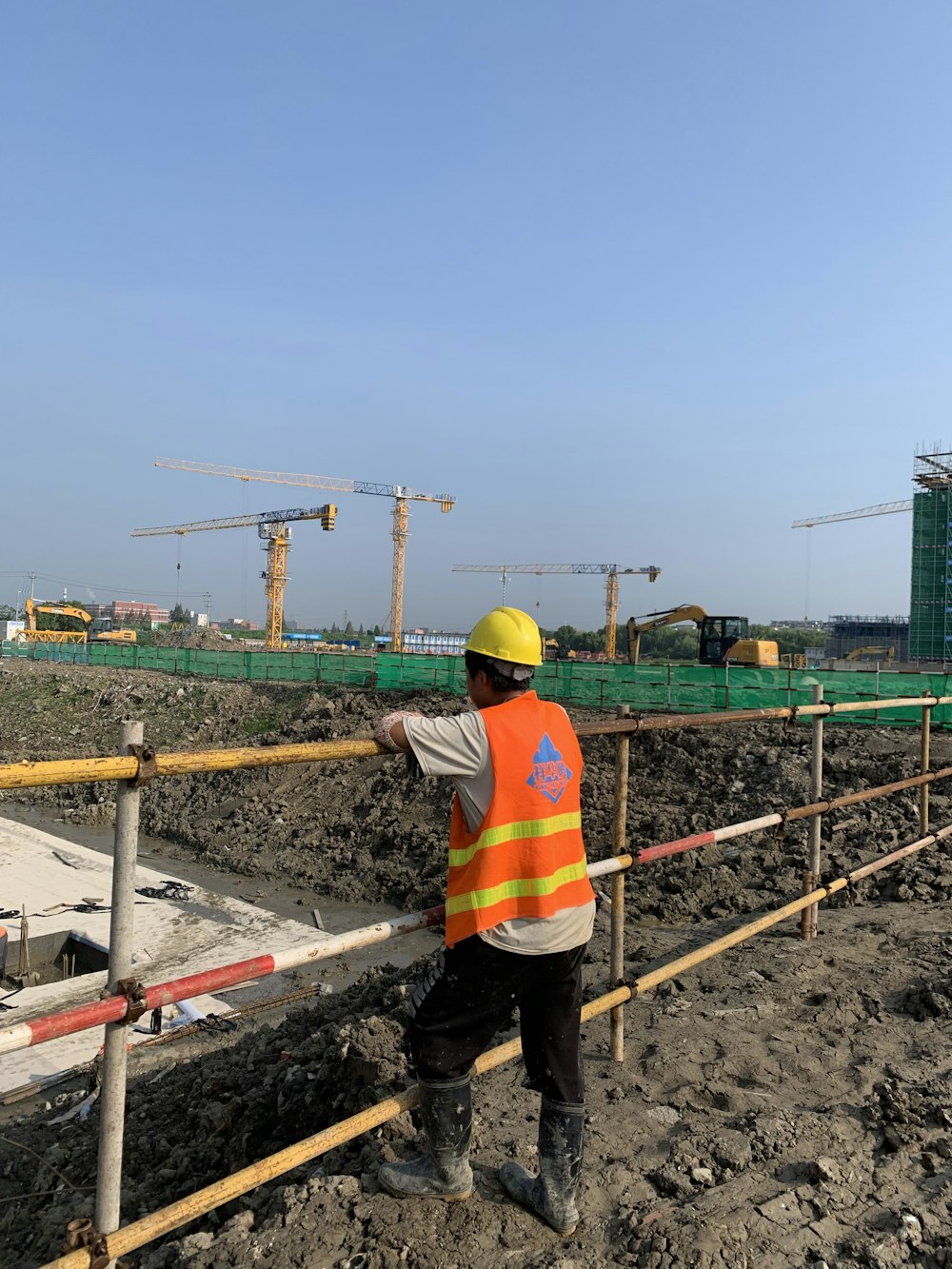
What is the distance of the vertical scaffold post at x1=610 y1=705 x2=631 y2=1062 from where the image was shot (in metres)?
3.10

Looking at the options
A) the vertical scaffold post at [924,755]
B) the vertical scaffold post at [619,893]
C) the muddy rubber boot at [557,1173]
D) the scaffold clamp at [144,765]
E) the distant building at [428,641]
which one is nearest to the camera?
the scaffold clamp at [144,765]

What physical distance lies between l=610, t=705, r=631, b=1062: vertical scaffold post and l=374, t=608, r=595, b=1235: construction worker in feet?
2.44

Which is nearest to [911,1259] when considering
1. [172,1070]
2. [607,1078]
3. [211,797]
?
[607,1078]

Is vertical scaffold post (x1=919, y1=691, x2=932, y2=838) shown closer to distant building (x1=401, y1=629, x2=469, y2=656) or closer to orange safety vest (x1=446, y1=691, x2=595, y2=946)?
orange safety vest (x1=446, y1=691, x2=595, y2=946)

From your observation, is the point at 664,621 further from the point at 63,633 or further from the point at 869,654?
the point at 63,633

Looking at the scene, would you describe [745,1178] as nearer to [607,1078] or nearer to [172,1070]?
[607,1078]

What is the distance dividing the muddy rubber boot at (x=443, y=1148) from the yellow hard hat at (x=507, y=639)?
3.85 feet

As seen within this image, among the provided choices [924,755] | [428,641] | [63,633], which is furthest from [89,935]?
[428,641]

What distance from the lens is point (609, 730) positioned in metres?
2.98

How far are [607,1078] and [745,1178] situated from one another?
0.73 m

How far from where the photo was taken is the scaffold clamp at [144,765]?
Answer: 1.77 metres

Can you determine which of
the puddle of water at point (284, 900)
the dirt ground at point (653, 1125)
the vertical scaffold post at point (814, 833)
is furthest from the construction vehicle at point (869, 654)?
the vertical scaffold post at point (814, 833)

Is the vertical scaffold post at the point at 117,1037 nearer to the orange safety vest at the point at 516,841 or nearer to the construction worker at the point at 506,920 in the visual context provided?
the construction worker at the point at 506,920

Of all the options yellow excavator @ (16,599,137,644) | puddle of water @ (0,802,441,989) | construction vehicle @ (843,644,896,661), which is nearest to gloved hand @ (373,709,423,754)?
puddle of water @ (0,802,441,989)
